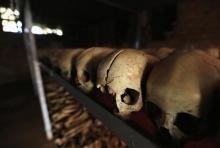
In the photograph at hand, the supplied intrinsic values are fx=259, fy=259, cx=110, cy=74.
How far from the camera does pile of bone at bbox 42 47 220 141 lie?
11.4 inches

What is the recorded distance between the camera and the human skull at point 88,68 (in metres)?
0.65

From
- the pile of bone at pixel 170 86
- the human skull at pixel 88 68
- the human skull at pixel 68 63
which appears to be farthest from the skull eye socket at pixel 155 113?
the human skull at pixel 68 63

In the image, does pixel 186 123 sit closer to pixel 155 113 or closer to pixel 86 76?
pixel 155 113

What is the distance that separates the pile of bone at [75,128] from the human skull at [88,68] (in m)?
0.97

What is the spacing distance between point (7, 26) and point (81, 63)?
5.21 m

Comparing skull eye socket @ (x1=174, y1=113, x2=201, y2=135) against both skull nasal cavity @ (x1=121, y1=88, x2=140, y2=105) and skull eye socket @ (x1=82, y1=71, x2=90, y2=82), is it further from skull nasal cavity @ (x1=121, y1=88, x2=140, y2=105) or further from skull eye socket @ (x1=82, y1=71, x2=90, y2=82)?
skull eye socket @ (x1=82, y1=71, x2=90, y2=82)

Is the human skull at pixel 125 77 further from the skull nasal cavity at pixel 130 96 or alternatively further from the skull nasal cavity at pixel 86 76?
the skull nasal cavity at pixel 86 76

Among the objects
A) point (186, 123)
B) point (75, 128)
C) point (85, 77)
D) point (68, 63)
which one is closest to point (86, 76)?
point (85, 77)

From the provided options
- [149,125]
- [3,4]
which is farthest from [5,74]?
[149,125]

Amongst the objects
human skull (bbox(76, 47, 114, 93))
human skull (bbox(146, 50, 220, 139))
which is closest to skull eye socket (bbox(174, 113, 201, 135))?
human skull (bbox(146, 50, 220, 139))

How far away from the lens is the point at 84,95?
0.67m

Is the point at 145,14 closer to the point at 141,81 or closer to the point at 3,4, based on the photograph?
the point at 141,81

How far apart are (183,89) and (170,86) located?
15mm

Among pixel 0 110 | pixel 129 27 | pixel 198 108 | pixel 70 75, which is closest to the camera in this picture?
pixel 198 108
